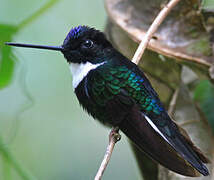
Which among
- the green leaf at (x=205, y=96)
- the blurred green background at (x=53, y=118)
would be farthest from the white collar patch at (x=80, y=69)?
the blurred green background at (x=53, y=118)

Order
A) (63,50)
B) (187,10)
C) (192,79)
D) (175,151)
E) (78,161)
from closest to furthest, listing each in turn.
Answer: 1. (175,151)
2. (63,50)
3. (187,10)
4. (192,79)
5. (78,161)

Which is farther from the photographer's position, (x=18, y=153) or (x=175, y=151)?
(x=18, y=153)

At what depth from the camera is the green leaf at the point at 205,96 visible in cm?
313

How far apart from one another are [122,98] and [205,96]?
2.95 ft

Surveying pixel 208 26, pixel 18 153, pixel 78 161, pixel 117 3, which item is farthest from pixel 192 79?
pixel 18 153

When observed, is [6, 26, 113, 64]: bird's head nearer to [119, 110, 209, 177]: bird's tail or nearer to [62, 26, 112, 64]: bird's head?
[62, 26, 112, 64]: bird's head

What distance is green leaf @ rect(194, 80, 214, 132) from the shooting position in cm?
313

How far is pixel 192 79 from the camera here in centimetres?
331

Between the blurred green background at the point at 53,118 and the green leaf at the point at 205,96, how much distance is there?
3.81 feet

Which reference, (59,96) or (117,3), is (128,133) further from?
(59,96)

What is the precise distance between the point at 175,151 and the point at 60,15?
2.56 metres

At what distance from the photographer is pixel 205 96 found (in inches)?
124

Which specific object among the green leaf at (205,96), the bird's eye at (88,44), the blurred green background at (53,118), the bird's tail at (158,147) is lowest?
the blurred green background at (53,118)

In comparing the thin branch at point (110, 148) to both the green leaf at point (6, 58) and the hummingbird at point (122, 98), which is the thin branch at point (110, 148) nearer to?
the hummingbird at point (122, 98)
